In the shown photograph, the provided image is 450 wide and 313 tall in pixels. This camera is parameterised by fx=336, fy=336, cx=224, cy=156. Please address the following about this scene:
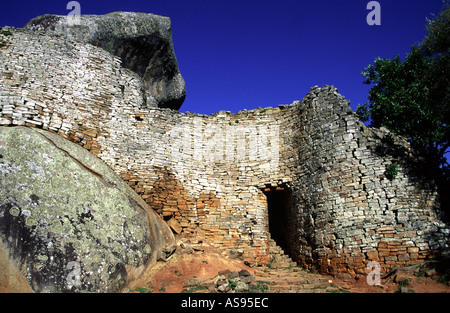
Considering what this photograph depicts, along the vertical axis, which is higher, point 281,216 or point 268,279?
point 281,216

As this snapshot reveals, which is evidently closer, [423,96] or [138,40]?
[423,96]

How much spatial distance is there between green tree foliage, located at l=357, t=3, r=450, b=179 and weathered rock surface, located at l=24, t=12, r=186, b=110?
1114 cm

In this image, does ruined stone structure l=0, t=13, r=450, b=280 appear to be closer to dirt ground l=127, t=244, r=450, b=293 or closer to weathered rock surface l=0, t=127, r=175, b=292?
dirt ground l=127, t=244, r=450, b=293

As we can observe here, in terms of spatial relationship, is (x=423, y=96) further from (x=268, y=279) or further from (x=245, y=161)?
(x=268, y=279)

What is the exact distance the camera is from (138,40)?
1756cm

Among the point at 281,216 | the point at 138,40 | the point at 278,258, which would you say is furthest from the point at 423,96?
the point at 138,40

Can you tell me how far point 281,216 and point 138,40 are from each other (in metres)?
11.5

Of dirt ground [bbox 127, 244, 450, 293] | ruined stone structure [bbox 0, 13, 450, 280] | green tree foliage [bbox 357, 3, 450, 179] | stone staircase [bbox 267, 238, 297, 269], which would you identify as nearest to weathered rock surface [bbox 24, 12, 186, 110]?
ruined stone structure [bbox 0, 13, 450, 280]

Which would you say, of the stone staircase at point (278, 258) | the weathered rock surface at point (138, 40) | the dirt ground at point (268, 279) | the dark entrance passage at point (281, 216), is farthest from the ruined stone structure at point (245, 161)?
the weathered rock surface at point (138, 40)

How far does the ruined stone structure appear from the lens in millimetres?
11211

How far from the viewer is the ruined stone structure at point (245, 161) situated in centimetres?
1121

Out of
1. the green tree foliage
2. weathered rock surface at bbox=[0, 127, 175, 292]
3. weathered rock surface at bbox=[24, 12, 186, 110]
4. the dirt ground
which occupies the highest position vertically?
weathered rock surface at bbox=[24, 12, 186, 110]

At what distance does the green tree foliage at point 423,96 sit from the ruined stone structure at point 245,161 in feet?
7.81

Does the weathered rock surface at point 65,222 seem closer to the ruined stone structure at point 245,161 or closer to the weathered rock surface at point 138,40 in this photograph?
the ruined stone structure at point 245,161
